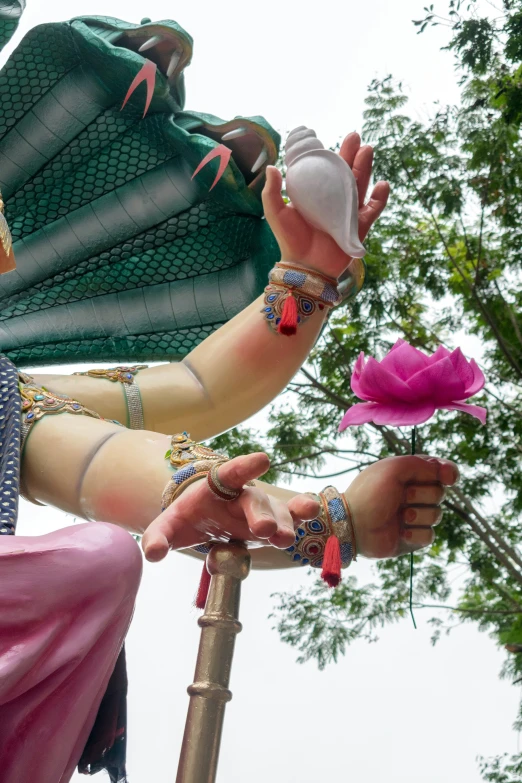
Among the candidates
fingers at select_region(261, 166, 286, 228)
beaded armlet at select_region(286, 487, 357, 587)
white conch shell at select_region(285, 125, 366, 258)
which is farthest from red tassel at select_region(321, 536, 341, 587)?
fingers at select_region(261, 166, 286, 228)

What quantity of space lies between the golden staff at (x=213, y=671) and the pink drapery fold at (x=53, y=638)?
0.17 metres

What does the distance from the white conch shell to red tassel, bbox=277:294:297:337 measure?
172 mm

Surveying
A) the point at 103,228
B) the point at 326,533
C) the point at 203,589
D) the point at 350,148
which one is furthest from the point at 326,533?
the point at 103,228

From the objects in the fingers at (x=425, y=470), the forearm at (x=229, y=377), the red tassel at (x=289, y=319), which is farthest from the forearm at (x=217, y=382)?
the fingers at (x=425, y=470)

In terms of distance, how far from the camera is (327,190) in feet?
7.59

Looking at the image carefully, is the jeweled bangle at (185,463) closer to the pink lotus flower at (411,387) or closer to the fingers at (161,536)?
the fingers at (161,536)

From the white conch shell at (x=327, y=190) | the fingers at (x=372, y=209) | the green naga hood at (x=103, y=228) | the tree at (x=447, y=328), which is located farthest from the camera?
the tree at (x=447, y=328)

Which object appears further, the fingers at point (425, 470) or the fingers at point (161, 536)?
the fingers at point (425, 470)

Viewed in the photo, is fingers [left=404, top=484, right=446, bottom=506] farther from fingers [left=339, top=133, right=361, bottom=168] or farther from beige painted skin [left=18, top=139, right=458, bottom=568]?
fingers [left=339, top=133, right=361, bottom=168]

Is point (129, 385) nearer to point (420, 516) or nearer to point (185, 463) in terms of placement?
point (185, 463)

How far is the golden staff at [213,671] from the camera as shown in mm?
1828

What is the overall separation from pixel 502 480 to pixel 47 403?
3.42 m

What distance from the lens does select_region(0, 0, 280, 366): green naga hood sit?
8.80 feet

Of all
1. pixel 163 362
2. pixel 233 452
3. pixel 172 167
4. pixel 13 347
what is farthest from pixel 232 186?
pixel 233 452
